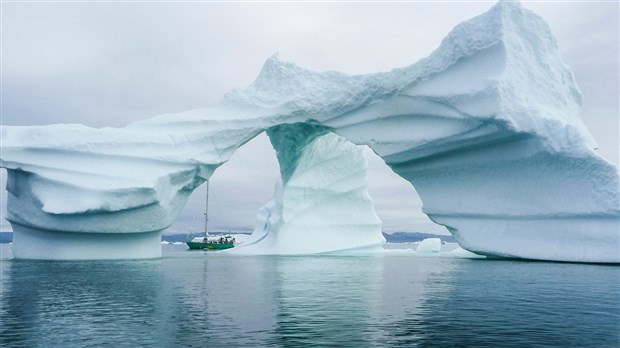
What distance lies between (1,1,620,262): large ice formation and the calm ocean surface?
3812 millimetres

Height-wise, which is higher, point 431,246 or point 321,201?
point 321,201

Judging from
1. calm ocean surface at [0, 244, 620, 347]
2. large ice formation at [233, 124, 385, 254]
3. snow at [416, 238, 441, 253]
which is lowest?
calm ocean surface at [0, 244, 620, 347]

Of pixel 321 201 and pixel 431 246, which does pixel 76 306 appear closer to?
pixel 321 201

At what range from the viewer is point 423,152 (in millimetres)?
20000

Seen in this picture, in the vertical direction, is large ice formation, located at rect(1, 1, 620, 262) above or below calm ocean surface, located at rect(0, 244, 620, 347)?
above

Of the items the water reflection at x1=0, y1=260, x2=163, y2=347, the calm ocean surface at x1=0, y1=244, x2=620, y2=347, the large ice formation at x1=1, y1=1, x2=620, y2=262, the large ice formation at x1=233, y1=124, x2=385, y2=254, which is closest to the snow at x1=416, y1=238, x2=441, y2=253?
the large ice formation at x1=233, y1=124, x2=385, y2=254

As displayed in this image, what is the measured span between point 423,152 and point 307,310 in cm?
1204

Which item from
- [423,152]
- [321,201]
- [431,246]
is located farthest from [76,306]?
[431,246]

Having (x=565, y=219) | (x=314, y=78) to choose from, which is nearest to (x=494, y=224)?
(x=565, y=219)

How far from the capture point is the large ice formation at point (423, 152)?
1762 cm

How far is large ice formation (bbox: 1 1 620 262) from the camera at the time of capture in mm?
17625

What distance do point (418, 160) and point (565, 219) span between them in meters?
4.93

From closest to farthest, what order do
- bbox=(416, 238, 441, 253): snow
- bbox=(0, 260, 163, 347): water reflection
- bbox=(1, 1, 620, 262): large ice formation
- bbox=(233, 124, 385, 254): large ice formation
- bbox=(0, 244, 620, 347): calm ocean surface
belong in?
bbox=(0, 244, 620, 347): calm ocean surface → bbox=(0, 260, 163, 347): water reflection → bbox=(1, 1, 620, 262): large ice formation → bbox=(233, 124, 385, 254): large ice formation → bbox=(416, 238, 441, 253): snow

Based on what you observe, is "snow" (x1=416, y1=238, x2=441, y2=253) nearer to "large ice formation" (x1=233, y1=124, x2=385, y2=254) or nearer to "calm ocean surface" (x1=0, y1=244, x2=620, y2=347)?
"large ice formation" (x1=233, y1=124, x2=385, y2=254)
